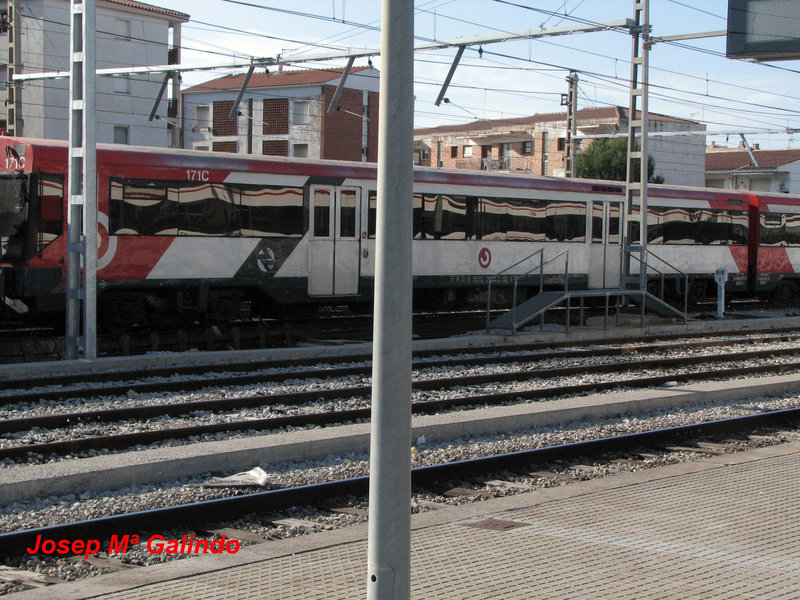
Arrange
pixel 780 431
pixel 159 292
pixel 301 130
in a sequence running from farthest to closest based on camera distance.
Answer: pixel 301 130, pixel 159 292, pixel 780 431

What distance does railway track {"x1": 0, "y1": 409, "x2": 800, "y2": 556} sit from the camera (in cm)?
616

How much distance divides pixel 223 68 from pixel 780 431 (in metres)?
12.3

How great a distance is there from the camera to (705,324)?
70.9ft

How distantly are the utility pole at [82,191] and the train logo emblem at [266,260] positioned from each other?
12.9ft

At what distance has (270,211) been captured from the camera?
1798cm

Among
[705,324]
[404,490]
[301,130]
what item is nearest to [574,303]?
[705,324]

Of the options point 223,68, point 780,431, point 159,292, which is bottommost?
point 780,431

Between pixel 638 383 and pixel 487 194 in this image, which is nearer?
pixel 638 383

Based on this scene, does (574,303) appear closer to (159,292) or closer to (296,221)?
(296,221)

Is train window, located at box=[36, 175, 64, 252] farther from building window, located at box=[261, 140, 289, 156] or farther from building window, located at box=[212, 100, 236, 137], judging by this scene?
building window, located at box=[212, 100, 236, 137]

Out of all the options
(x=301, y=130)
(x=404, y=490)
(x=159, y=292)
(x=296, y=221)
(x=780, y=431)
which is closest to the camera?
(x=404, y=490)

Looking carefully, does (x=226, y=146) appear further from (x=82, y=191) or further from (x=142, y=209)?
(x=82, y=191)

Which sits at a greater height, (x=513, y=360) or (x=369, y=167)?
(x=369, y=167)

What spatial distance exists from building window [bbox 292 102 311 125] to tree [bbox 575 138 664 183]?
702 inches
